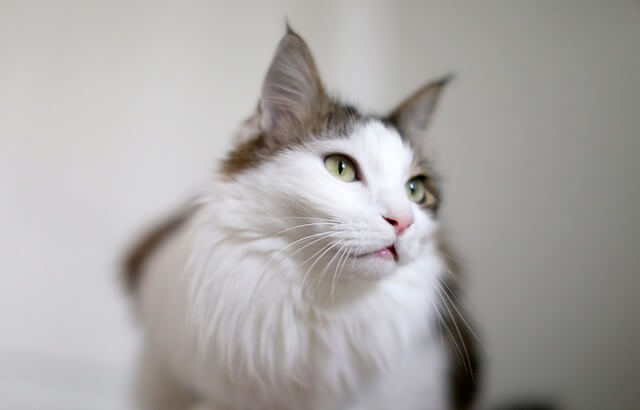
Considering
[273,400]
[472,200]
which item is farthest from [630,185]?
[273,400]

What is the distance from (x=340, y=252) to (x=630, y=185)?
0.76 meters

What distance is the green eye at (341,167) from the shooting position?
0.79 m

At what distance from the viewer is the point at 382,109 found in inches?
57.5

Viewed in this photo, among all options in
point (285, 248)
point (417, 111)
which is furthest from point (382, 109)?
point (285, 248)

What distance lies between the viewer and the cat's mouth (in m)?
0.70

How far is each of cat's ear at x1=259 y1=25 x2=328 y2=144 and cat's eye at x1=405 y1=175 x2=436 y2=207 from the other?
9.9 inches

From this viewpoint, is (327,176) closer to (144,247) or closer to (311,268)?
(311,268)

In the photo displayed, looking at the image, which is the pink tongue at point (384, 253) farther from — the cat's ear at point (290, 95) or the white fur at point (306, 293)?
the cat's ear at point (290, 95)

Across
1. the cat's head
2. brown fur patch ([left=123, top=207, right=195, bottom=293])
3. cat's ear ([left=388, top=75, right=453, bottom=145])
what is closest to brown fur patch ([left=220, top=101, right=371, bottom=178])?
the cat's head

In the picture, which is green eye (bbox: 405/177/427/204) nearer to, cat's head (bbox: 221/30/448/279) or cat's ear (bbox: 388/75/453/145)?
cat's head (bbox: 221/30/448/279)

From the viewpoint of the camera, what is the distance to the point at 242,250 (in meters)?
0.83

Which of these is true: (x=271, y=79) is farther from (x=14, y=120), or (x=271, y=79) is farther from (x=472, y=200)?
(x=472, y=200)

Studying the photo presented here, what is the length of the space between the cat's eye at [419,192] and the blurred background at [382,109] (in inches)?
8.9

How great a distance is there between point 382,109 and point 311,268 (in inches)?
33.6
